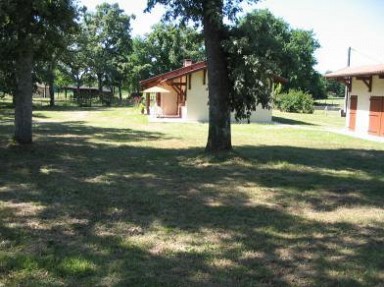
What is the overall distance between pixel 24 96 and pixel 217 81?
204 inches

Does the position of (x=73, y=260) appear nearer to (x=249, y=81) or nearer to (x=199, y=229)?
(x=199, y=229)

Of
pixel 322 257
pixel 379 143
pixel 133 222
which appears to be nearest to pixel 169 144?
pixel 379 143

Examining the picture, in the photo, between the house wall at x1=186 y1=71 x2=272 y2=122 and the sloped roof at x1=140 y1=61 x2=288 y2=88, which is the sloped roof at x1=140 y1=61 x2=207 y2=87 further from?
the house wall at x1=186 y1=71 x2=272 y2=122

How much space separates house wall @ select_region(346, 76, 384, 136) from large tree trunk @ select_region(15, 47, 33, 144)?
1588cm

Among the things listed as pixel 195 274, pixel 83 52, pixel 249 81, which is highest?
Result: pixel 83 52

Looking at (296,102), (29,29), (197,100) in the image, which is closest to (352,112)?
(197,100)

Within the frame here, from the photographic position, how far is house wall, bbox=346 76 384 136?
77.9 ft

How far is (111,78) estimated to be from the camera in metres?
72.6

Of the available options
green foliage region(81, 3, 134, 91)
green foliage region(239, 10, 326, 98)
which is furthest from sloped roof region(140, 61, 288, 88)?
green foliage region(239, 10, 326, 98)

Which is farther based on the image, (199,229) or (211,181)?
(211,181)

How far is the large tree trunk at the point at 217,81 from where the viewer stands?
12.4m

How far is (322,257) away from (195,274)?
4.56ft

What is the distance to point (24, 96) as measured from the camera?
1377 cm

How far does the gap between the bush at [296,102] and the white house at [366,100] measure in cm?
2491
